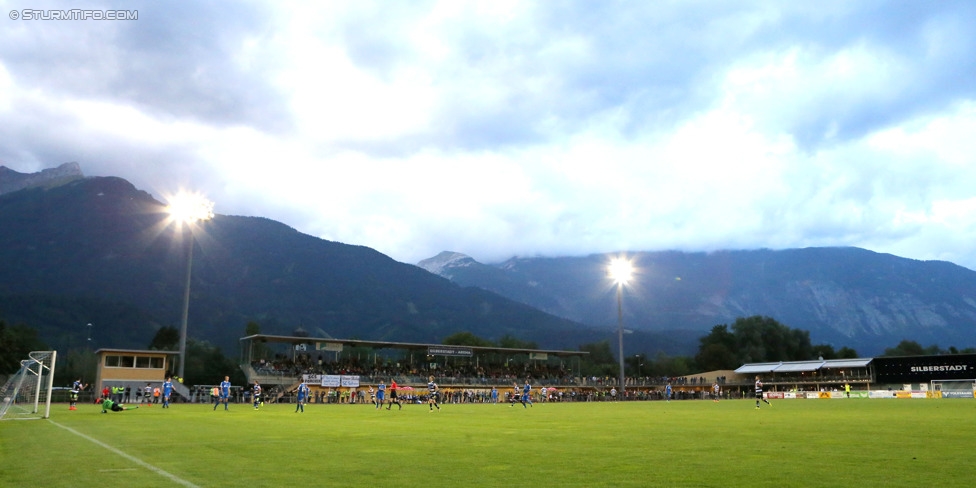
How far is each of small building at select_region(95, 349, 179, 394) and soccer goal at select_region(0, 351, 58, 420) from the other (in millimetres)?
29771

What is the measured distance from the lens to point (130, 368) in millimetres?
58375

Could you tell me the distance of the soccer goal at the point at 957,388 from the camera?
63.3m

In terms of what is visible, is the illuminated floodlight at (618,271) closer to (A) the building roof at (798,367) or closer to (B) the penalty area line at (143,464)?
(A) the building roof at (798,367)

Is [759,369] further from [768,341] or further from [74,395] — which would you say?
[74,395]

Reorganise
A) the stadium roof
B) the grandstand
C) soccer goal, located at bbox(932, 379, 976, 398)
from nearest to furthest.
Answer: soccer goal, located at bbox(932, 379, 976, 398) → the grandstand → the stadium roof

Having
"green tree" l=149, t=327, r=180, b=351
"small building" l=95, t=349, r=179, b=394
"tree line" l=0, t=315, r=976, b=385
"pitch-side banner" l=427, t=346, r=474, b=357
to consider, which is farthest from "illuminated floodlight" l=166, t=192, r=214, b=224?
"green tree" l=149, t=327, r=180, b=351

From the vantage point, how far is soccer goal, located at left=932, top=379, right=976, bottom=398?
63281mm

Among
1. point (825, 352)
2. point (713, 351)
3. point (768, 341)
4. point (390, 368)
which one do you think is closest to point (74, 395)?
point (390, 368)

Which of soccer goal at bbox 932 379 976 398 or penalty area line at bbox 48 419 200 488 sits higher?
penalty area line at bbox 48 419 200 488

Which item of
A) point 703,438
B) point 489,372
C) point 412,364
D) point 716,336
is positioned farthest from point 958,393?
point 716,336

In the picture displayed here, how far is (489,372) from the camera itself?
84.1m

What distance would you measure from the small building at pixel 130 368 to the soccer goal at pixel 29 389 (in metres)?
29.8

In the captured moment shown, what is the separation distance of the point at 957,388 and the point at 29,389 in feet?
242

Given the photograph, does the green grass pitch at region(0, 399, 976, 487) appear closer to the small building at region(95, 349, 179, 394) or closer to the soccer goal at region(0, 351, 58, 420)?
the soccer goal at region(0, 351, 58, 420)
